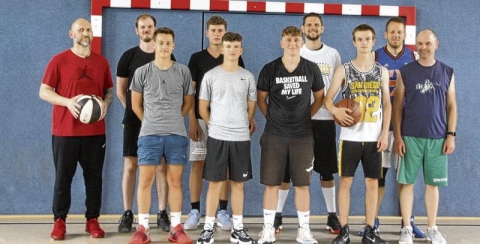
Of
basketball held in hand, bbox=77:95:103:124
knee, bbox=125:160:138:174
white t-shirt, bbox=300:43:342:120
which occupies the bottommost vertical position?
knee, bbox=125:160:138:174

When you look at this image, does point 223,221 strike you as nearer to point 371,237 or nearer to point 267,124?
point 267,124

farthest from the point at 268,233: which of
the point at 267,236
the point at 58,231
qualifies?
the point at 58,231

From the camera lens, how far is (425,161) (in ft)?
13.7

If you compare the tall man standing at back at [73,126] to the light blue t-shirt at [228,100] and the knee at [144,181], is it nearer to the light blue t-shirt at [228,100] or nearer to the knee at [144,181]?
the knee at [144,181]

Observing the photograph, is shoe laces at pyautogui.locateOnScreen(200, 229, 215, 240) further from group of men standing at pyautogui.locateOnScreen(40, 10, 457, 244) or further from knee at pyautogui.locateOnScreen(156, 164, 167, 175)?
knee at pyautogui.locateOnScreen(156, 164, 167, 175)

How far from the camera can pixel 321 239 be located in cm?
433

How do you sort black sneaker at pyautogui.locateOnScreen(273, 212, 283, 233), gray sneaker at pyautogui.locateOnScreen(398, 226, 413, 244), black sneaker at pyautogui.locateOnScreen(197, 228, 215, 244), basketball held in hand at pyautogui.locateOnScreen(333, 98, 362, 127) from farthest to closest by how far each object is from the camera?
black sneaker at pyautogui.locateOnScreen(273, 212, 283, 233), gray sneaker at pyautogui.locateOnScreen(398, 226, 413, 244), black sneaker at pyautogui.locateOnScreen(197, 228, 215, 244), basketball held in hand at pyautogui.locateOnScreen(333, 98, 362, 127)

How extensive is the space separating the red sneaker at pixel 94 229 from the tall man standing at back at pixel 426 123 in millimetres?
2340

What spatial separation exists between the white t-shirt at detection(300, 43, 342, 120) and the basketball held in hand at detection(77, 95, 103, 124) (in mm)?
1695

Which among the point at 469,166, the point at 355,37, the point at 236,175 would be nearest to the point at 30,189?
the point at 236,175

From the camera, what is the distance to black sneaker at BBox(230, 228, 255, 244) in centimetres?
406

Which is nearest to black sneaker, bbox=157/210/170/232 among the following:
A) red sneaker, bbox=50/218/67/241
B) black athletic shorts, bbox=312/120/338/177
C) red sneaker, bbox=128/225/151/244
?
red sneaker, bbox=128/225/151/244

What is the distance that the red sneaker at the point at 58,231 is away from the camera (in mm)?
4145

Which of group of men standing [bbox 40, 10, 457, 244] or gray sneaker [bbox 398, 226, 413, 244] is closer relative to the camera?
group of men standing [bbox 40, 10, 457, 244]
